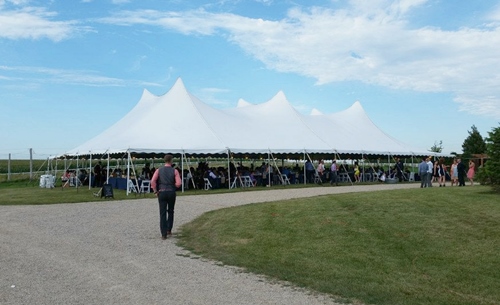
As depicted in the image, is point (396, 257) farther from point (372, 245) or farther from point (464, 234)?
point (464, 234)

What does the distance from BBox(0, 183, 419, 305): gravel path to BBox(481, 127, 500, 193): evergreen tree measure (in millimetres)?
8488

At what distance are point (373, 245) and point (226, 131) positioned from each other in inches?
647

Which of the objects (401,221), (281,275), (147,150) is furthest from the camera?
(147,150)

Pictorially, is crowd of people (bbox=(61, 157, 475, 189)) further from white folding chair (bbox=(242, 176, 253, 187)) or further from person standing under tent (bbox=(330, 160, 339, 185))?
white folding chair (bbox=(242, 176, 253, 187))

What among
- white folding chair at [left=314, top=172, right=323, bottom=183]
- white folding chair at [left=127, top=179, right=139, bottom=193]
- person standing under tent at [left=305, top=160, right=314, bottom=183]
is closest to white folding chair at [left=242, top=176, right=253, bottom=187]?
person standing under tent at [left=305, top=160, right=314, bottom=183]

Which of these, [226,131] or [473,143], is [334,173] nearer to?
[226,131]

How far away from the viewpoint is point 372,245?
9.37 m

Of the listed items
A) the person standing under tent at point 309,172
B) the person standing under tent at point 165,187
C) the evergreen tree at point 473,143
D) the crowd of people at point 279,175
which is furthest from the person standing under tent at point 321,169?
the evergreen tree at point 473,143

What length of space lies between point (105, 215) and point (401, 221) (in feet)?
25.5

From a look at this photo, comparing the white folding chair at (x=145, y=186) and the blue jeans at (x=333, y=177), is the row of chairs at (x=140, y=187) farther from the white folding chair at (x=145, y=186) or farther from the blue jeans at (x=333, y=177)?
the blue jeans at (x=333, y=177)

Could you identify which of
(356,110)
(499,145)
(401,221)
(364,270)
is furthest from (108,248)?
(356,110)

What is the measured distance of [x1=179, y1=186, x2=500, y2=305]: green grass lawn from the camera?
7.06 m

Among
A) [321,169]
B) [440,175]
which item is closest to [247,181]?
[321,169]

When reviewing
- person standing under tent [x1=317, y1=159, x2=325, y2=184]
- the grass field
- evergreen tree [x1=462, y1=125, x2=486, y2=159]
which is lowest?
the grass field
